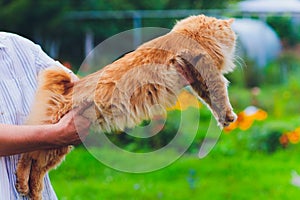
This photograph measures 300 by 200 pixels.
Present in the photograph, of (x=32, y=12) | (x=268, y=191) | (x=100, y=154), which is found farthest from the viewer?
(x=32, y=12)

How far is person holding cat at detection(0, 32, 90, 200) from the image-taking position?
93.0 inches

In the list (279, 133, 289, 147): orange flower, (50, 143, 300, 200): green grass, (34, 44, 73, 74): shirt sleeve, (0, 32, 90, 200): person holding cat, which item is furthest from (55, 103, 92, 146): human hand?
(279, 133, 289, 147): orange flower

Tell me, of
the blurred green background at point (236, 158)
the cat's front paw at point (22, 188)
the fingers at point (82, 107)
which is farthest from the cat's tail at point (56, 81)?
the blurred green background at point (236, 158)

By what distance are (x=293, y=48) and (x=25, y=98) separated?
8862 millimetres

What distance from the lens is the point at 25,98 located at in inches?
101

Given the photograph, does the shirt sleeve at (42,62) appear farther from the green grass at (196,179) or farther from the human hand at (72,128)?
the green grass at (196,179)

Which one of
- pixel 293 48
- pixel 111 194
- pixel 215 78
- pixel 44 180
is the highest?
pixel 215 78

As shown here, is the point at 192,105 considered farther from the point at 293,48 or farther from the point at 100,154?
the point at 293,48

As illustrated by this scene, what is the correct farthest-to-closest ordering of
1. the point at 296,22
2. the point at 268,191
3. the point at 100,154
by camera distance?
the point at 296,22
the point at 268,191
the point at 100,154

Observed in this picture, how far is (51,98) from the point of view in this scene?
8.20 feet

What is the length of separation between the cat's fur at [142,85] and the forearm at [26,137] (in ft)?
0.40

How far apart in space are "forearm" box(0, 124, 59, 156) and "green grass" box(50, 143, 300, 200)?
352 cm

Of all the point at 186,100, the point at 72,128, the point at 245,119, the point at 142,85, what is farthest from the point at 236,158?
the point at 72,128

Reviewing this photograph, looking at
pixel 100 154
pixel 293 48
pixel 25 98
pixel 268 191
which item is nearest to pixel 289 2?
pixel 293 48
